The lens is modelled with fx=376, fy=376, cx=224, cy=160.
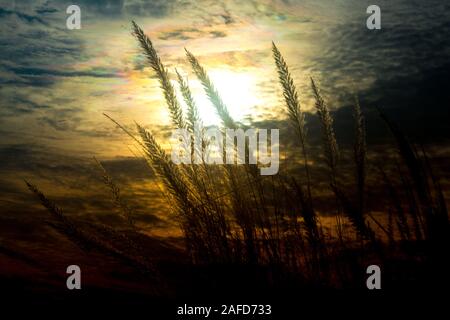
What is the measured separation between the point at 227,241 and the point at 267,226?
0.27 m

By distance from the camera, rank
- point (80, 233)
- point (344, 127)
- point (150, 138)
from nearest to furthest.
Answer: point (80, 233), point (150, 138), point (344, 127)

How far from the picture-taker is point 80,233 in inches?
57.4

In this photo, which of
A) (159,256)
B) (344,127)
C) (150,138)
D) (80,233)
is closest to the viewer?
(80,233)

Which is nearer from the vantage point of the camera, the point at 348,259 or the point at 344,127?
the point at 348,259

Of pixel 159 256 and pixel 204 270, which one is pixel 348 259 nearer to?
pixel 204 270

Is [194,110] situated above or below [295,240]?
above

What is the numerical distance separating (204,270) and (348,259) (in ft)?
2.18

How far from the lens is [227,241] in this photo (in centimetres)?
179
